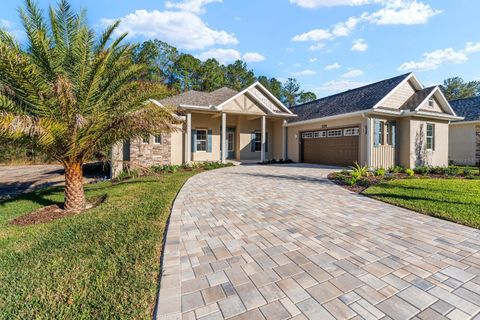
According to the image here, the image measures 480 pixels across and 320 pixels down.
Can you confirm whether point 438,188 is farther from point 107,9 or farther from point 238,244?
point 107,9

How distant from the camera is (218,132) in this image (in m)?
16.9

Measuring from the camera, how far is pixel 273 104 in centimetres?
1750

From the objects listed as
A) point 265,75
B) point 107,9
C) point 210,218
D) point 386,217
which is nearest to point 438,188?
point 386,217

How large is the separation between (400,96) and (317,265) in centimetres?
1469

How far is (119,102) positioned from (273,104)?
509 inches

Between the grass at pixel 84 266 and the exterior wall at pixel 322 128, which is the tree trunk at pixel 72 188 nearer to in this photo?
the grass at pixel 84 266

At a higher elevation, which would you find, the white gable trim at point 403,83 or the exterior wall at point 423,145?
the white gable trim at point 403,83

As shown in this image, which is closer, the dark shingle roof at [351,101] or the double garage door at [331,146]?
the dark shingle roof at [351,101]

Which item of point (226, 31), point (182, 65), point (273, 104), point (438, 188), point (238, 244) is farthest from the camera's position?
point (182, 65)

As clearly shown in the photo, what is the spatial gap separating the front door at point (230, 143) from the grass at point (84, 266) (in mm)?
A: 12657

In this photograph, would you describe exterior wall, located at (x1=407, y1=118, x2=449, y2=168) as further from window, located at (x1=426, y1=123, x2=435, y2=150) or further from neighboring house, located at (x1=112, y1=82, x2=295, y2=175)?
neighboring house, located at (x1=112, y1=82, x2=295, y2=175)

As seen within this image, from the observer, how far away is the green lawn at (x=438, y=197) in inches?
189

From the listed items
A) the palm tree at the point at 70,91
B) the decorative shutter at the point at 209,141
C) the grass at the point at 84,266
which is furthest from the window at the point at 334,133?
the grass at the point at 84,266

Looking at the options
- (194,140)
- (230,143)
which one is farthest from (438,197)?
(230,143)
